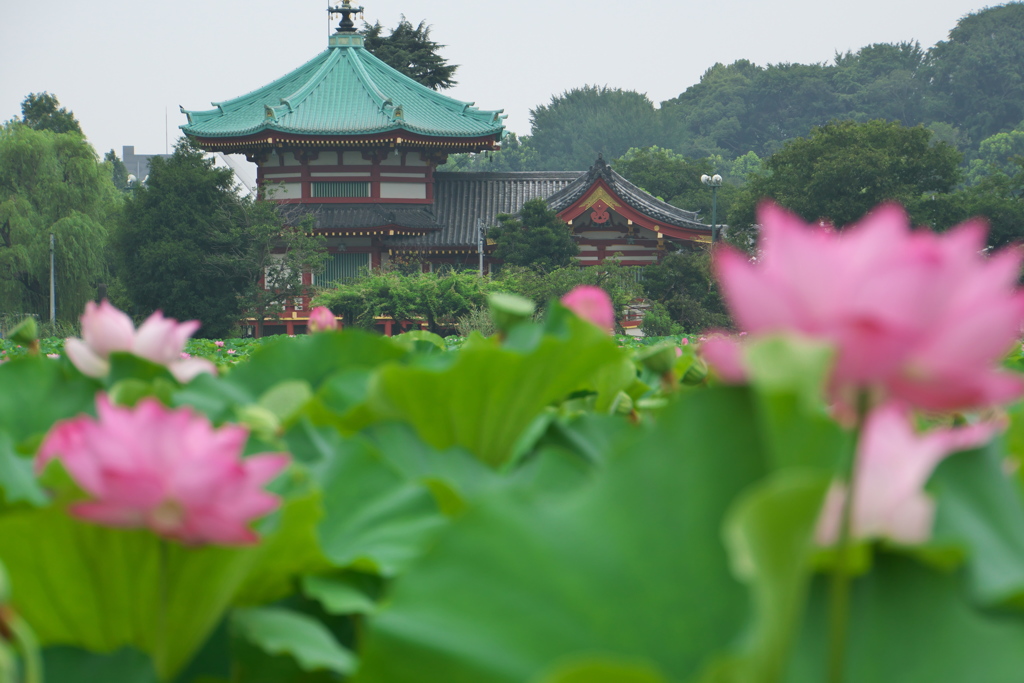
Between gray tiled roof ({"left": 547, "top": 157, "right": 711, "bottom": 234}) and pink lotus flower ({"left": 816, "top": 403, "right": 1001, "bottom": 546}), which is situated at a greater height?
gray tiled roof ({"left": 547, "top": 157, "right": 711, "bottom": 234})

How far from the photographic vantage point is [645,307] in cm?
1351

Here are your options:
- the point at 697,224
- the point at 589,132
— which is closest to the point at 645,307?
the point at 697,224

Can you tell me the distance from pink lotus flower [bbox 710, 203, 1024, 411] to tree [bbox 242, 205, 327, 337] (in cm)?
1268

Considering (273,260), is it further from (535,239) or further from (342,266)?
(535,239)

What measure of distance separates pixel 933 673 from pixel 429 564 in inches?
7.2

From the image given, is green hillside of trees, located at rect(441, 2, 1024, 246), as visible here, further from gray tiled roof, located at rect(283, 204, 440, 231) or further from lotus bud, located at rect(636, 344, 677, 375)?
lotus bud, located at rect(636, 344, 677, 375)

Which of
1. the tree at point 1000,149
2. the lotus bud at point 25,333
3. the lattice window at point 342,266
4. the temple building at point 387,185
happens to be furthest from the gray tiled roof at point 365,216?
the tree at point 1000,149

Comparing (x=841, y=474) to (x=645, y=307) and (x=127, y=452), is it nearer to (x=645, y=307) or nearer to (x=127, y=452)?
(x=127, y=452)

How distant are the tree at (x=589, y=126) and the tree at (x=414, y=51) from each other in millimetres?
20533

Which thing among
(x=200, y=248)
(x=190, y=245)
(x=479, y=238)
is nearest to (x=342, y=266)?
(x=479, y=238)

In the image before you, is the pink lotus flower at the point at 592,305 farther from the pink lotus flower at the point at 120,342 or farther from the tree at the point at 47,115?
the tree at the point at 47,115

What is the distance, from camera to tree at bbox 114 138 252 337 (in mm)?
12336

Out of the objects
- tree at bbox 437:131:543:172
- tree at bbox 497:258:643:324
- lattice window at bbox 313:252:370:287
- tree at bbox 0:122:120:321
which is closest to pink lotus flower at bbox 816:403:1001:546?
tree at bbox 497:258:643:324

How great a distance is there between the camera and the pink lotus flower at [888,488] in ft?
Answer: 1.08
